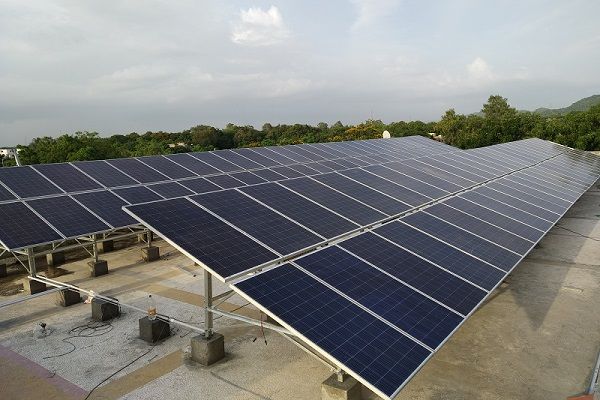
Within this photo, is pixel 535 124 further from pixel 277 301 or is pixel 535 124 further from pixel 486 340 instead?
pixel 277 301

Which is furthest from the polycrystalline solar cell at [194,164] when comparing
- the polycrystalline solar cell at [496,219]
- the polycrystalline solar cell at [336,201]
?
the polycrystalline solar cell at [496,219]

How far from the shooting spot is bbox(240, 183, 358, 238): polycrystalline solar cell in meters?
10.5

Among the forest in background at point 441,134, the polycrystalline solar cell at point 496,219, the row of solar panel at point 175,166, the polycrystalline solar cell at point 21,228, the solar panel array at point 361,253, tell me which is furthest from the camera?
the forest in background at point 441,134

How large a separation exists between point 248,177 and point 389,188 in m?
10.1

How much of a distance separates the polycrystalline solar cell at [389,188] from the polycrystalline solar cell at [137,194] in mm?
8648

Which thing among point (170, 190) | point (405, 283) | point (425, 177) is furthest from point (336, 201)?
point (170, 190)

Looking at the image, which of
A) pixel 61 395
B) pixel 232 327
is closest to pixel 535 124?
pixel 232 327

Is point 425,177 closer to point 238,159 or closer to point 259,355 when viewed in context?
point 259,355

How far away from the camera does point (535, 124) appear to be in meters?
59.0

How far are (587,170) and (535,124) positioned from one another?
31750mm

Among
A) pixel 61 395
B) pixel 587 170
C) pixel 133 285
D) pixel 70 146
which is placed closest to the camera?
pixel 61 395

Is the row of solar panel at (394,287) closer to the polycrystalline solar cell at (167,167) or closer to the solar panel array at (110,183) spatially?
the solar panel array at (110,183)

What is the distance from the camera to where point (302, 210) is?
37.1ft

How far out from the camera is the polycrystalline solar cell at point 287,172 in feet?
80.9
